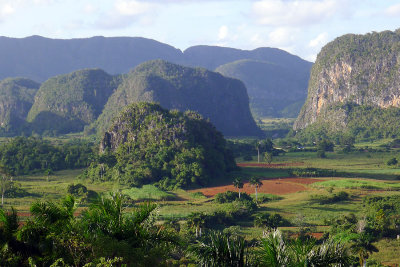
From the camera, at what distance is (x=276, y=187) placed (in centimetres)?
7956

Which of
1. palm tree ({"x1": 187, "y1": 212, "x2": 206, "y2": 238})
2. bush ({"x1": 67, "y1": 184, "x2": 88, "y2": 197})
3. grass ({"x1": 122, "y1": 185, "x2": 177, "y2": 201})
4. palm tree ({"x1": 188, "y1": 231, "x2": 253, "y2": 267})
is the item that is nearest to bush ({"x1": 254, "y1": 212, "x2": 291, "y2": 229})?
palm tree ({"x1": 187, "y1": 212, "x2": 206, "y2": 238})

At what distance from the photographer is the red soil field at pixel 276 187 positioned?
252 feet

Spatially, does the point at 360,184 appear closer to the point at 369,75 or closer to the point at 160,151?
the point at 160,151

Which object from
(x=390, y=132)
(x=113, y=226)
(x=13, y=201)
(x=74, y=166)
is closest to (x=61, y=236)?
(x=113, y=226)

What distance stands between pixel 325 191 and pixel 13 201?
43.4 meters

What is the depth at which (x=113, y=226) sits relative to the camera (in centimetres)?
1563

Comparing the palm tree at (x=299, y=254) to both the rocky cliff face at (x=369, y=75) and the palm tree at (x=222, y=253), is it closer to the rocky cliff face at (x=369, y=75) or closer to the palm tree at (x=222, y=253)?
the palm tree at (x=222, y=253)

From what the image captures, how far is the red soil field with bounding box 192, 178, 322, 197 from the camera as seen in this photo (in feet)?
252

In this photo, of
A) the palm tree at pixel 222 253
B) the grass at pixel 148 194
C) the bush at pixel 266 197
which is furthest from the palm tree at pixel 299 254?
the grass at pixel 148 194

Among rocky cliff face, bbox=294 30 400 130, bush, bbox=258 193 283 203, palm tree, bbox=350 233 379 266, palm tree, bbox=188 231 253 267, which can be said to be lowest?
bush, bbox=258 193 283 203

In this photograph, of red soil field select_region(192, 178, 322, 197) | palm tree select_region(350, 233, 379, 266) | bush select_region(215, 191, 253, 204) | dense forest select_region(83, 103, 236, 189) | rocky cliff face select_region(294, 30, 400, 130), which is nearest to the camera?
palm tree select_region(350, 233, 379, 266)

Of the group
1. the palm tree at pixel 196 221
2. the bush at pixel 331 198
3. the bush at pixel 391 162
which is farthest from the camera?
the bush at pixel 391 162

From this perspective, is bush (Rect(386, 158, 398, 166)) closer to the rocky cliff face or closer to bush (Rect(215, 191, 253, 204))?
bush (Rect(215, 191, 253, 204))

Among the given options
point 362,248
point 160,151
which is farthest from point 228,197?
point 362,248
